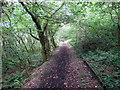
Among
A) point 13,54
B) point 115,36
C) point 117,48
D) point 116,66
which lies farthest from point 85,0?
point 13,54

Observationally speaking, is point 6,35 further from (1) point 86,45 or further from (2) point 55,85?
(1) point 86,45

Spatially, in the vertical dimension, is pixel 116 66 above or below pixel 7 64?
below

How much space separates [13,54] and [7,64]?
0.81m

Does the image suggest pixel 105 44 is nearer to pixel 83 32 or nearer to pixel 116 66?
pixel 83 32

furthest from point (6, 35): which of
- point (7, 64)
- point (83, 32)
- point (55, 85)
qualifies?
point (83, 32)

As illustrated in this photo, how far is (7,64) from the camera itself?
5113mm

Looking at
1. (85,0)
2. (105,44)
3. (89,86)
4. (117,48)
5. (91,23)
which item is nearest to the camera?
(85,0)

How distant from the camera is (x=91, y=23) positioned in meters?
7.43

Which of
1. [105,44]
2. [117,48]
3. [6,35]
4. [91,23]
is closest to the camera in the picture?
[6,35]

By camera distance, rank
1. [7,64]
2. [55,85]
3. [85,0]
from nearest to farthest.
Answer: [85,0] < [55,85] < [7,64]

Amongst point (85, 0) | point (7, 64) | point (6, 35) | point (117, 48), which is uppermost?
point (85, 0)

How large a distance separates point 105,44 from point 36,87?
23.1 feet

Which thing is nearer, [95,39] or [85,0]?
[85,0]

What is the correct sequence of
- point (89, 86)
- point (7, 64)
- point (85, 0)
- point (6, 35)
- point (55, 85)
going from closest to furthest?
point (85, 0), point (89, 86), point (55, 85), point (6, 35), point (7, 64)
